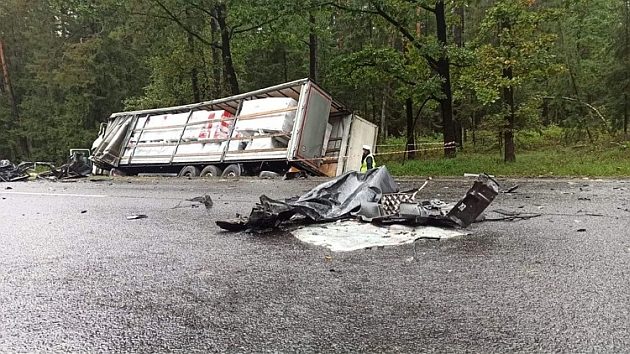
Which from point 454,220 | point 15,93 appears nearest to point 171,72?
point 454,220

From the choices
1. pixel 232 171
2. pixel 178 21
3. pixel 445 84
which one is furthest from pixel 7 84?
pixel 445 84

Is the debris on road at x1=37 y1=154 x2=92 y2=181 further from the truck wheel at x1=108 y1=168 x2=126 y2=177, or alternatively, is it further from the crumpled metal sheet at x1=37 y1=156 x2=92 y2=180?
the truck wheel at x1=108 y1=168 x2=126 y2=177

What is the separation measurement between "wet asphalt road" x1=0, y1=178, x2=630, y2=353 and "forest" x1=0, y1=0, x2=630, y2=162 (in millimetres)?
9126

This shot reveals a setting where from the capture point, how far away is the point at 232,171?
1405 cm

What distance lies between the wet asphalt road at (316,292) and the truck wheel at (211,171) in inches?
372

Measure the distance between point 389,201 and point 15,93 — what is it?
43.7m

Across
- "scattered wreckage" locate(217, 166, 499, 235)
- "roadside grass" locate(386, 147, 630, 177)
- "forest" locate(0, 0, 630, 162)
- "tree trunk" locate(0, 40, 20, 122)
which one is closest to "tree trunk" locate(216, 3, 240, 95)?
"forest" locate(0, 0, 630, 162)

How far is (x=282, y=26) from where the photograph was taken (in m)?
17.1

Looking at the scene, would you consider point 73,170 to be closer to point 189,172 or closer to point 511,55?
point 189,172

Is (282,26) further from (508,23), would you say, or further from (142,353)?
(142,353)

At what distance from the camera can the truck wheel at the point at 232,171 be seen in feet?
45.5

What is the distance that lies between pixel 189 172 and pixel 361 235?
1207cm

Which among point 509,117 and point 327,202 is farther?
point 509,117

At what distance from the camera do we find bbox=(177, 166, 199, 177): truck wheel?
50.0 feet
